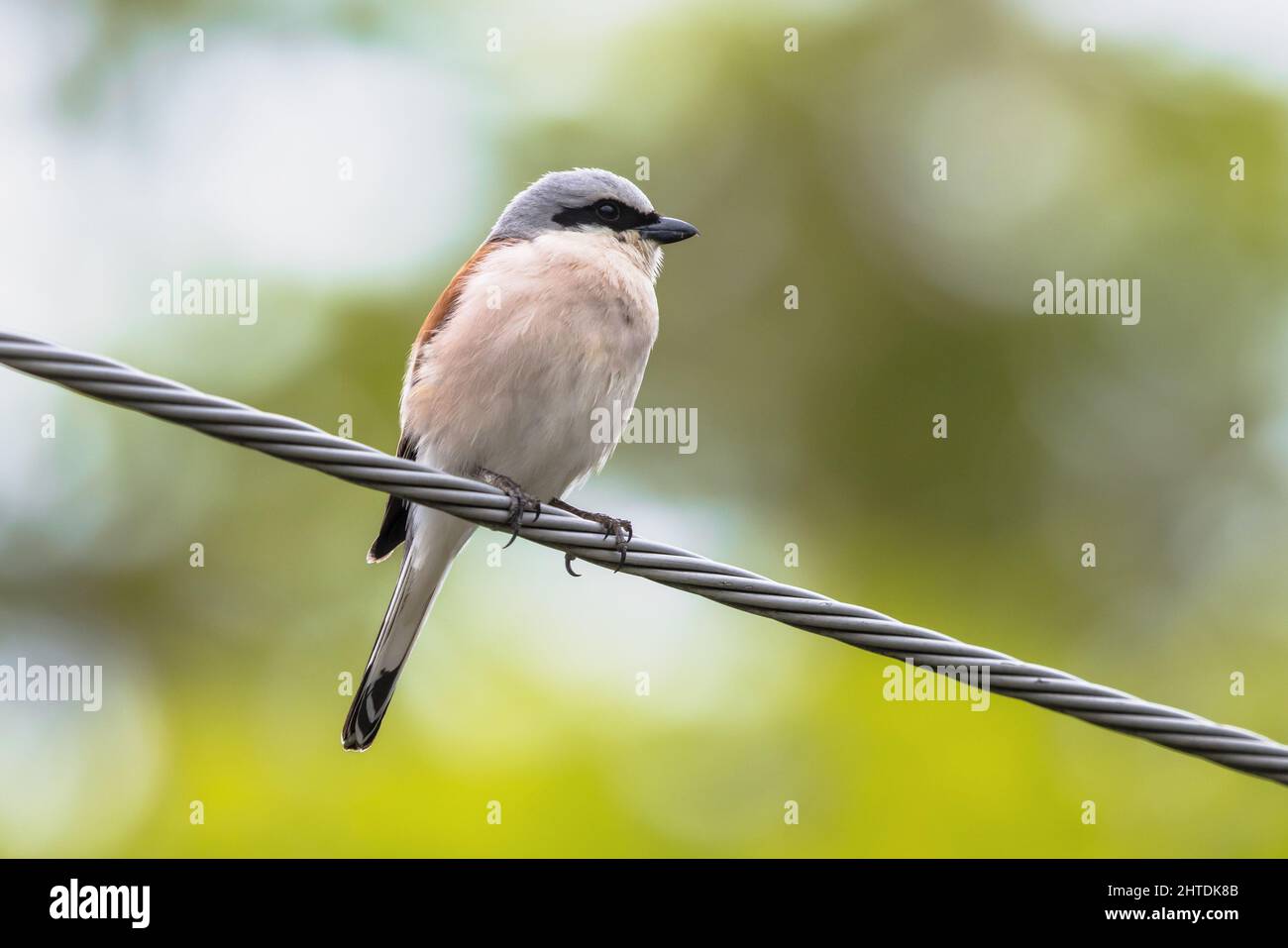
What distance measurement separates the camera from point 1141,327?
31.9 ft

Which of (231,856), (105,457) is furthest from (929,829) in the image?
(105,457)

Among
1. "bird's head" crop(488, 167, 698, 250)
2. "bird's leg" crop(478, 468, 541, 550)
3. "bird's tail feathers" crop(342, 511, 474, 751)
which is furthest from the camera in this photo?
"bird's head" crop(488, 167, 698, 250)

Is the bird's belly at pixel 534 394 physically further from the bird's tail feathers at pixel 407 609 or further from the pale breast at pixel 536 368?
the bird's tail feathers at pixel 407 609

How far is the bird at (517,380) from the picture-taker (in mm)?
4613

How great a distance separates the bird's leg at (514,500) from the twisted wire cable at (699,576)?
0.65ft

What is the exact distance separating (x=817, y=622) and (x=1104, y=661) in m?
5.77

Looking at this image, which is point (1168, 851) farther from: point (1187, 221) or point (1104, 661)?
point (1187, 221)

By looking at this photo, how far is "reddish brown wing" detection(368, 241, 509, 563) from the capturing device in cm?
497

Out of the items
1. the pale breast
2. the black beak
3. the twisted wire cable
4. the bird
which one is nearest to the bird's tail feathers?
the bird

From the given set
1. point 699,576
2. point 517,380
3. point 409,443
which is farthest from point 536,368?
point 699,576

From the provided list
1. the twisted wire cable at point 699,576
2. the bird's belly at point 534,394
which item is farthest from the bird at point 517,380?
the twisted wire cable at point 699,576

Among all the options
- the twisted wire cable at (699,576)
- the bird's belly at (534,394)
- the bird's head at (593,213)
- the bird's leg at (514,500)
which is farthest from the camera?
the bird's head at (593,213)

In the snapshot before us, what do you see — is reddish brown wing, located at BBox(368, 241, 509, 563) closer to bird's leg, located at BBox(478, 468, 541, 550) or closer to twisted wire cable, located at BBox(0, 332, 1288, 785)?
bird's leg, located at BBox(478, 468, 541, 550)

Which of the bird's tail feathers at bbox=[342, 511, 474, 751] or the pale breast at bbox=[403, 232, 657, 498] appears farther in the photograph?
the bird's tail feathers at bbox=[342, 511, 474, 751]
